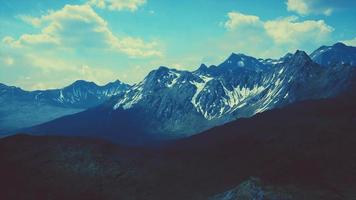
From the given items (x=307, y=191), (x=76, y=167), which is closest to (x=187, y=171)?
(x=76, y=167)

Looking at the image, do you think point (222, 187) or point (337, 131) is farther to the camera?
point (337, 131)

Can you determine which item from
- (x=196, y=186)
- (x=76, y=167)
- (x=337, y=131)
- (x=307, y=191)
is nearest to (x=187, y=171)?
(x=196, y=186)

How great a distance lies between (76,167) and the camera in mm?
101438

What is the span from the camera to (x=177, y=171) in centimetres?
10894

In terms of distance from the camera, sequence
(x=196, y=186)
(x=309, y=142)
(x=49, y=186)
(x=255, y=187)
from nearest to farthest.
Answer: (x=255, y=187), (x=49, y=186), (x=196, y=186), (x=309, y=142)

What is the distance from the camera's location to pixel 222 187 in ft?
310

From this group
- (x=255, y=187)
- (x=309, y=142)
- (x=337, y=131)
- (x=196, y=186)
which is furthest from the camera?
(x=337, y=131)

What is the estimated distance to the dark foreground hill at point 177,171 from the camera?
278 ft

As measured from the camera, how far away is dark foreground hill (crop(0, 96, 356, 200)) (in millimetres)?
84750

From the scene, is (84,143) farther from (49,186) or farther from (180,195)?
(180,195)

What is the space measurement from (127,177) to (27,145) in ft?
111

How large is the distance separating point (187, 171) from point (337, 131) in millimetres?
65695

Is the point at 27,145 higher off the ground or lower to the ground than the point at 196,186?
higher

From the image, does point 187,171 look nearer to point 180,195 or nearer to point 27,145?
point 180,195
